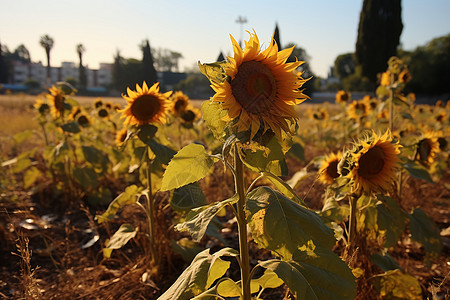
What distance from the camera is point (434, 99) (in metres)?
31.6

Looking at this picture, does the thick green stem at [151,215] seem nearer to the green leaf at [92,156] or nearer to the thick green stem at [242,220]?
the thick green stem at [242,220]

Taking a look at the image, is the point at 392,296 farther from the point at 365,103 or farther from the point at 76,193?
the point at 365,103

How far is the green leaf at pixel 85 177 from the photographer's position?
149 inches

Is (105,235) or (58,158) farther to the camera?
(58,158)

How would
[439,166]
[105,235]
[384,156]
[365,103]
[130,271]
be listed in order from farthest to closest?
[365,103] < [439,166] < [105,235] < [130,271] < [384,156]

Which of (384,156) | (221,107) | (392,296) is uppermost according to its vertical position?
(221,107)

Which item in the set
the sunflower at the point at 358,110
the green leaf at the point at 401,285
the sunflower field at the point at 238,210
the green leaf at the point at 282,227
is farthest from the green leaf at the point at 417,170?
the sunflower at the point at 358,110

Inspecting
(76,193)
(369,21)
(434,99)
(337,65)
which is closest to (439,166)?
(76,193)

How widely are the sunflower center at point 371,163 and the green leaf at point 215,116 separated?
0.89 metres

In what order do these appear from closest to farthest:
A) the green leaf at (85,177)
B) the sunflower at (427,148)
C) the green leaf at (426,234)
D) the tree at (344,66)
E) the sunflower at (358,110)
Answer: the green leaf at (426,234) < the sunflower at (427,148) < the green leaf at (85,177) < the sunflower at (358,110) < the tree at (344,66)

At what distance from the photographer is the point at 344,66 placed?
51.2 m

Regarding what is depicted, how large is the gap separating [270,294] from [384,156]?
1124mm

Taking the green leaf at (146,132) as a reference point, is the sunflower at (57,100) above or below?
above

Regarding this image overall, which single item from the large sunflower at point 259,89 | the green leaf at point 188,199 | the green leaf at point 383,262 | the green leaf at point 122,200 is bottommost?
the green leaf at point 383,262
